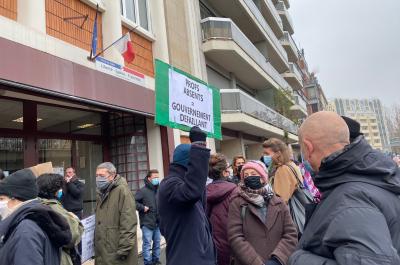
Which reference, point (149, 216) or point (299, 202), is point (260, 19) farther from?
point (299, 202)

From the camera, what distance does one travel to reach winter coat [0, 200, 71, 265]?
7.66ft

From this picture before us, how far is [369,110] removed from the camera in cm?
14738

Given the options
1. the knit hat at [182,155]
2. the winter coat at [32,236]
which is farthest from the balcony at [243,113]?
the winter coat at [32,236]

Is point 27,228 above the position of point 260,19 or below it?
below

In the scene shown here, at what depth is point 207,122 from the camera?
5430mm

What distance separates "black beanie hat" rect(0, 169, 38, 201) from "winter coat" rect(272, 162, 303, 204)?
2.41m

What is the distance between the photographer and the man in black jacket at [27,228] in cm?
234

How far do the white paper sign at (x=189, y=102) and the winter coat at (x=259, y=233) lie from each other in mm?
1666

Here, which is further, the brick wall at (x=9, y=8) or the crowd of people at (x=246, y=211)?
the brick wall at (x=9, y=8)

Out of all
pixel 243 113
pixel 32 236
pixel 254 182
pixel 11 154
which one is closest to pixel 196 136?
pixel 254 182

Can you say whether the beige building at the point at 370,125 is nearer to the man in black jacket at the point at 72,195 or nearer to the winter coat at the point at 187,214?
the man in black jacket at the point at 72,195

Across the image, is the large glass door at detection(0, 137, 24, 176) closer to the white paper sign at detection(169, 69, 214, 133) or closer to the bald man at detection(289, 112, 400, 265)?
the white paper sign at detection(169, 69, 214, 133)

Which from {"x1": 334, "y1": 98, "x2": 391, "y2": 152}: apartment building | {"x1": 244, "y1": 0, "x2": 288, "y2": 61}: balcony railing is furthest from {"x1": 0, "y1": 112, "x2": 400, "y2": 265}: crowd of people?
{"x1": 334, "y1": 98, "x2": 391, "y2": 152}: apartment building

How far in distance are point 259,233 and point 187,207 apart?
32.7 inches
